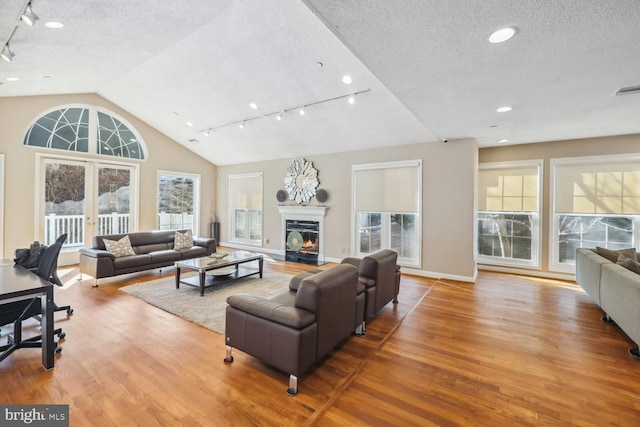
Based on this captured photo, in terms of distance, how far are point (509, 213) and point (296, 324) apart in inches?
218

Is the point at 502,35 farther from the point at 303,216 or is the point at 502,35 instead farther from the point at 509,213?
the point at 303,216

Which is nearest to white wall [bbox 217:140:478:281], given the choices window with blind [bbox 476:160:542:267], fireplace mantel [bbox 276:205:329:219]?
fireplace mantel [bbox 276:205:329:219]

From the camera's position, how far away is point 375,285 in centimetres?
319

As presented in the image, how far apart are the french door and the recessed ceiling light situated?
7.53 meters

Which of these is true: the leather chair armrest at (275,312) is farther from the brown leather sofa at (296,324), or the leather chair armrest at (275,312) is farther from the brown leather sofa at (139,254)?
the brown leather sofa at (139,254)

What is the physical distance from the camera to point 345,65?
3795 millimetres

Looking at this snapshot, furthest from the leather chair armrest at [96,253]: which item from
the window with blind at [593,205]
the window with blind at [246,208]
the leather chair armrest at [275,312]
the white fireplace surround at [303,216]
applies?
the window with blind at [593,205]

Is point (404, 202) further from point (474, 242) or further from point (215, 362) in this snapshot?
point (215, 362)

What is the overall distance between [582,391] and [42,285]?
426 centimetres

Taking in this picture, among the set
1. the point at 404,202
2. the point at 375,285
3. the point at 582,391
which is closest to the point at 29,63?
the point at 375,285

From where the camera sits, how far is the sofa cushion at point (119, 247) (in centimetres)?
492

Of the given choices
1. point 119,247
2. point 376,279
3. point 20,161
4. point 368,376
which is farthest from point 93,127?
point 368,376

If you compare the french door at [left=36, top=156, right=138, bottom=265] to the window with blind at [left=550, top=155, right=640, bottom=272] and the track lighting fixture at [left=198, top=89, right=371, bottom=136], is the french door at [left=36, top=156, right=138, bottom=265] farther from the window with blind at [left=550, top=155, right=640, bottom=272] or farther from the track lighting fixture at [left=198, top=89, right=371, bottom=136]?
the window with blind at [left=550, top=155, right=640, bottom=272]

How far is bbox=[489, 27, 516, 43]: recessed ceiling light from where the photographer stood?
182 cm
